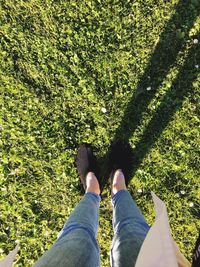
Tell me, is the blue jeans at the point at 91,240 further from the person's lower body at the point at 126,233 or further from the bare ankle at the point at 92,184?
the bare ankle at the point at 92,184

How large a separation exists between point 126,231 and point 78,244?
483 millimetres

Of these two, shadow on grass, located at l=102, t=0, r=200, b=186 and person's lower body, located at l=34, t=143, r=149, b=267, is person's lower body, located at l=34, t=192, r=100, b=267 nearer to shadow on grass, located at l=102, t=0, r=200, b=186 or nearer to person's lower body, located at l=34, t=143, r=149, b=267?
person's lower body, located at l=34, t=143, r=149, b=267

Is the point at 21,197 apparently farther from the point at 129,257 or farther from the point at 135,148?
the point at 129,257

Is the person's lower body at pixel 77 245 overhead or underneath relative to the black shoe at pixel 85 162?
overhead

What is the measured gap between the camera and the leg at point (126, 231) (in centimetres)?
270

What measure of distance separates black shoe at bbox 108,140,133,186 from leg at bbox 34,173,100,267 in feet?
2.98

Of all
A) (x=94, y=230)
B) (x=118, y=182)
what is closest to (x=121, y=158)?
(x=118, y=182)

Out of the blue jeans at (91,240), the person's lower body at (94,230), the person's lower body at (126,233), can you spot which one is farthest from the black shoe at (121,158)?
the blue jeans at (91,240)

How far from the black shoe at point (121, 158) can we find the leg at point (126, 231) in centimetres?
52

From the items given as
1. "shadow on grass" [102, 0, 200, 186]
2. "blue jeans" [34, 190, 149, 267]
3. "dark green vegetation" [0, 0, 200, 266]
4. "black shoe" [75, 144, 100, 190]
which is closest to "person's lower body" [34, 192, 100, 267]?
"blue jeans" [34, 190, 149, 267]

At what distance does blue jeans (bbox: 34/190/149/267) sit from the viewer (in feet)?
8.61

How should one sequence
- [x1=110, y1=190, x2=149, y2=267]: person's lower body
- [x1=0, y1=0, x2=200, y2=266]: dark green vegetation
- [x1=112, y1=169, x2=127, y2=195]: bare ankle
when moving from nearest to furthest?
[x1=110, y1=190, x2=149, y2=267]: person's lower body, [x1=112, y1=169, x2=127, y2=195]: bare ankle, [x1=0, y1=0, x2=200, y2=266]: dark green vegetation

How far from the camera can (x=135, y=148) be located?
15.0 feet

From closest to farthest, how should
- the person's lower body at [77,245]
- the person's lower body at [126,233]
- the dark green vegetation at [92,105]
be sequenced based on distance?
the person's lower body at [77,245] → the person's lower body at [126,233] → the dark green vegetation at [92,105]
